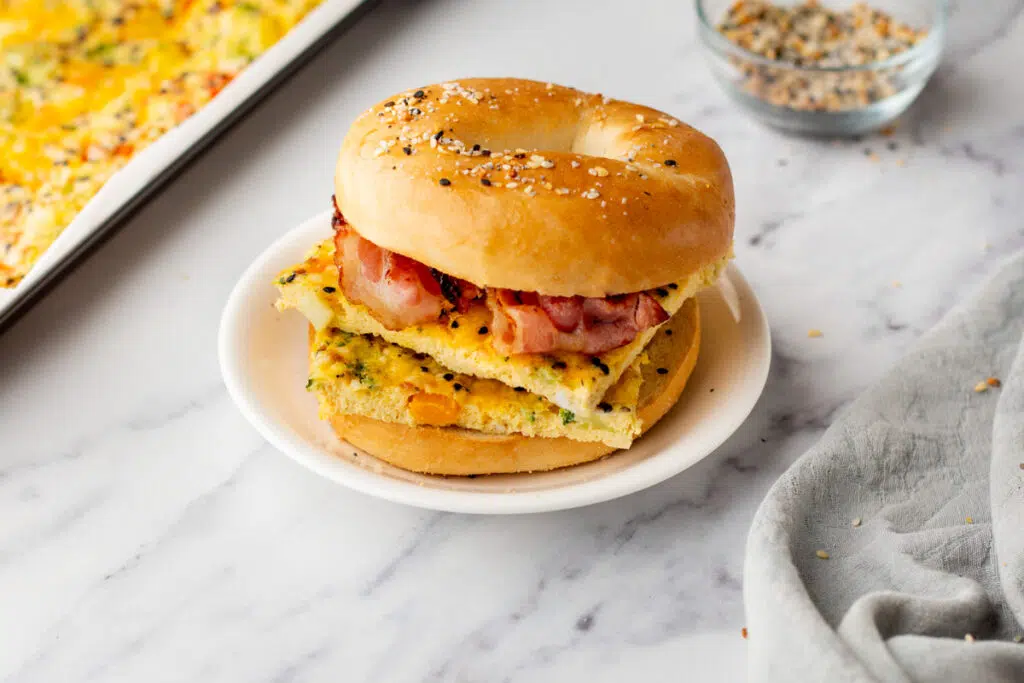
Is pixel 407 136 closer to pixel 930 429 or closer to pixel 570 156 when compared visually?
pixel 570 156

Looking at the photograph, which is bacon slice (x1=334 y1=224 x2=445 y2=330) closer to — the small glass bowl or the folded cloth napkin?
the folded cloth napkin

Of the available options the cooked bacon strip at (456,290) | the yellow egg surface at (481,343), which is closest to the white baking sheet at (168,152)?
the yellow egg surface at (481,343)

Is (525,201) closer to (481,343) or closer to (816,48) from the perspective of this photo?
(481,343)

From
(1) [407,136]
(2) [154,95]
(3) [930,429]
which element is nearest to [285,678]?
(1) [407,136]

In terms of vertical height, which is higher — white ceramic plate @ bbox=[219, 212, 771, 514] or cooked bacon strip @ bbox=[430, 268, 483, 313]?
cooked bacon strip @ bbox=[430, 268, 483, 313]

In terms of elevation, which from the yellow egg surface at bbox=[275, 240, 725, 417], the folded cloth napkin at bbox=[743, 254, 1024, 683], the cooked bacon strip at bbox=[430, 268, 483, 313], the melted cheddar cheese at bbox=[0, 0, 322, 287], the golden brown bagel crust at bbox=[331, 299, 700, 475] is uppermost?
the melted cheddar cheese at bbox=[0, 0, 322, 287]

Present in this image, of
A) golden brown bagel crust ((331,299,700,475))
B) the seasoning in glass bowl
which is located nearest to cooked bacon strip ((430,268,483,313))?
golden brown bagel crust ((331,299,700,475))

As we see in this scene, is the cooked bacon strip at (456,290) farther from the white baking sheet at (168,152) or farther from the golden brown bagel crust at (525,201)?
the white baking sheet at (168,152)
